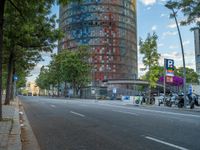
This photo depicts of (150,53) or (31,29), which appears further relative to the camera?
(150,53)

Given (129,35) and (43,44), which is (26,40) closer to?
(43,44)

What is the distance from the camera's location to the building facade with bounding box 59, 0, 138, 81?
398ft

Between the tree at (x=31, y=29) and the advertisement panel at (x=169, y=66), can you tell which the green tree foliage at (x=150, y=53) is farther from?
the tree at (x=31, y=29)

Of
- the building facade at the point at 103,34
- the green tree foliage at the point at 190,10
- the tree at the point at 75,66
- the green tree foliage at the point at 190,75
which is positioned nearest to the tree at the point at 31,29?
the green tree foliage at the point at 190,10

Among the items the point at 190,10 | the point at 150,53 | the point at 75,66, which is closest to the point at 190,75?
the point at 75,66

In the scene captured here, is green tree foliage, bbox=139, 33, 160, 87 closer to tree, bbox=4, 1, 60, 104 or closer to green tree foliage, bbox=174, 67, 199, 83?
tree, bbox=4, 1, 60, 104

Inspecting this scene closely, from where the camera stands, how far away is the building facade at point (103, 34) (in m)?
121

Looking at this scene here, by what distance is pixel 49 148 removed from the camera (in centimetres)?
691

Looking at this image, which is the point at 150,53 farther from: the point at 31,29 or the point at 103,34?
the point at 103,34

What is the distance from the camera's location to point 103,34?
122000 millimetres

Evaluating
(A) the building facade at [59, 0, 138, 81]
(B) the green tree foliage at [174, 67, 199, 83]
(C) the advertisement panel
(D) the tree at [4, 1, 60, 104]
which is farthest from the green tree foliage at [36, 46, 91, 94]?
(D) the tree at [4, 1, 60, 104]

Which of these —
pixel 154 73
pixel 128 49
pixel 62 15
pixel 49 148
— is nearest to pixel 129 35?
pixel 128 49

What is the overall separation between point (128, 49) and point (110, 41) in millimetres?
11795

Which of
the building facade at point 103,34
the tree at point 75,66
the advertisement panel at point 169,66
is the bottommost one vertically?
the advertisement panel at point 169,66
